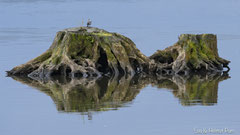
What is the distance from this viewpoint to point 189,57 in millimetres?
51750

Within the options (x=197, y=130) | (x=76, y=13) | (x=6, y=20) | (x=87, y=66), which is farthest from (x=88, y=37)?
(x=76, y=13)

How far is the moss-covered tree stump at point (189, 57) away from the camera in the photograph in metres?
51.8

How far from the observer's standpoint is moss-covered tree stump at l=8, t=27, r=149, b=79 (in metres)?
50.3

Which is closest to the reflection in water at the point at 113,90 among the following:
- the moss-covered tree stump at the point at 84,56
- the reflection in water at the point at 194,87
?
the reflection in water at the point at 194,87

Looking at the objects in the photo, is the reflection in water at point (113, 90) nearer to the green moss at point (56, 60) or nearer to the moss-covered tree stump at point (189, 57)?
the green moss at point (56, 60)

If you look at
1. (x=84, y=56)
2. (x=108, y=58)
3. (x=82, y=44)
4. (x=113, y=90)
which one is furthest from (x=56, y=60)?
(x=113, y=90)

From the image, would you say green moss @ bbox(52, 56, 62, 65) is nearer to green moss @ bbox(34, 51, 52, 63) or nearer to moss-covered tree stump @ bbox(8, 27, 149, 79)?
moss-covered tree stump @ bbox(8, 27, 149, 79)

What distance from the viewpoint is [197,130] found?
105ft

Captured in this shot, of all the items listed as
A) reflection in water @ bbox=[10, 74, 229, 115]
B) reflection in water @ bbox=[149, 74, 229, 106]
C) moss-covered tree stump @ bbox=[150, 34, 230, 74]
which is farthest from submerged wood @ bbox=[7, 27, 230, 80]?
reflection in water @ bbox=[149, 74, 229, 106]

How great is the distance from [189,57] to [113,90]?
915cm

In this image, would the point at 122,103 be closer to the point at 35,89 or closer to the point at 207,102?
the point at 207,102

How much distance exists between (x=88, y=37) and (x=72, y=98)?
10996 mm

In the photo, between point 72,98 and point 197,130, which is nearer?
point 197,130

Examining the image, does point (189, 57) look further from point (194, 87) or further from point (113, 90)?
point (113, 90)
